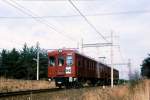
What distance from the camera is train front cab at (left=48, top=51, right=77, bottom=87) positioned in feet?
98.8

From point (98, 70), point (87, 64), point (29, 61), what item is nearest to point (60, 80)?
point (87, 64)

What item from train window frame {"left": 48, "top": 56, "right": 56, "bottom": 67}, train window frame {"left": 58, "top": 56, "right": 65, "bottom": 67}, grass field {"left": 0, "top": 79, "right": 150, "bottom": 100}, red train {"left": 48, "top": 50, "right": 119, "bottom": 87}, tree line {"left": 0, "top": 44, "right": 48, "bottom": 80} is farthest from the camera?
tree line {"left": 0, "top": 44, "right": 48, "bottom": 80}

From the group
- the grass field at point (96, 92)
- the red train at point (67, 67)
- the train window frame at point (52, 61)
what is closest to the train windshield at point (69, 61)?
the red train at point (67, 67)

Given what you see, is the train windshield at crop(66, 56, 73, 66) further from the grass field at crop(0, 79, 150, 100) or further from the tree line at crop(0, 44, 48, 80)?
the tree line at crop(0, 44, 48, 80)

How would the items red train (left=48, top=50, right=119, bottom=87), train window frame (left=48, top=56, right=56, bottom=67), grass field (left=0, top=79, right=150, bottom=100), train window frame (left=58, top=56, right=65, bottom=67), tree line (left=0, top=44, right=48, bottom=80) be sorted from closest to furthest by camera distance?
grass field (left=0, top=79, right=150, bottom=100), red train (left=48, top=50, right=119, bottom=87), train window frame (left=58, top=56, right=65, bottom=67), train window frame (left=48, top=56, right=56, bottom=67), tree line (left=0, top=44, right=48, bottom=80)

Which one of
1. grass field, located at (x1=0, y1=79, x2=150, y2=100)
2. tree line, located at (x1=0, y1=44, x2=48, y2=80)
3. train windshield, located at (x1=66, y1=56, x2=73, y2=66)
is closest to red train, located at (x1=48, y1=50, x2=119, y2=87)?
train windshield, located at (x1=66, y1=56, x2=73, y2=66)

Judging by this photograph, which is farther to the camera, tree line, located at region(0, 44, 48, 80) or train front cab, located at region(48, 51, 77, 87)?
tree line, located at region(0, 44, 48, 80)

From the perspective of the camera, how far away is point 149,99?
1575cm

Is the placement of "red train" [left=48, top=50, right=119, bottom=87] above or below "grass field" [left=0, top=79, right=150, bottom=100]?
above

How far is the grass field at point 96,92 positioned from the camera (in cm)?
1612

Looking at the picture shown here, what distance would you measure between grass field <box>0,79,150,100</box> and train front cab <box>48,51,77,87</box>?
2271 millimetres

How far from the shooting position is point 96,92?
19375 mm

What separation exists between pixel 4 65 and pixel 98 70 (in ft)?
194

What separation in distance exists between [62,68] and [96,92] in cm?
1142
